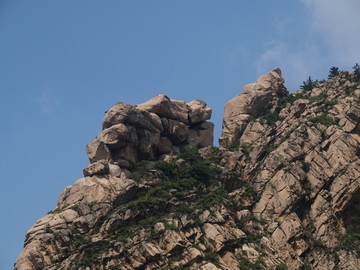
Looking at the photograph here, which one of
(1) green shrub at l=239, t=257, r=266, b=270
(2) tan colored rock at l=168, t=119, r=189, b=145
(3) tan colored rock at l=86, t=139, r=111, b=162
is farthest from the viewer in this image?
(2) tan colored rock at l=168, t=119, r=189, b=145

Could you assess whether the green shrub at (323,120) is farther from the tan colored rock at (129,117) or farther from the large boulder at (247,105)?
the tan colored rock at (129,117)

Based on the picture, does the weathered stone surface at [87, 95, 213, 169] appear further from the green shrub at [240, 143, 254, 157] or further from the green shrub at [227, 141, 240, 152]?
the green shrub at [240, 143, 254, 157]

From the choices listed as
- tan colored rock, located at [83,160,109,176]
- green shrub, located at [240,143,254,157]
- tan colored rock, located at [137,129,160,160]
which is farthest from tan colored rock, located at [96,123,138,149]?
green shrub, located at [240,143,254,157]

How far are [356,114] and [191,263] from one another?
38.1 m

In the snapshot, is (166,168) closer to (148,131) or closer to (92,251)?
(148,131)

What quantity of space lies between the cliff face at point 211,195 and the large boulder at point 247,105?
48 centimetres

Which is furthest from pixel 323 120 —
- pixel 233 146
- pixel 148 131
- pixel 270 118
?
pixel 148 131

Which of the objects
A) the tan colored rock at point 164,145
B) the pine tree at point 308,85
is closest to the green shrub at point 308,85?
the pine tree at point 308,85

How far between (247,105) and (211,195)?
2765cm

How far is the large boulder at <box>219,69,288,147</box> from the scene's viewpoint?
10500cm

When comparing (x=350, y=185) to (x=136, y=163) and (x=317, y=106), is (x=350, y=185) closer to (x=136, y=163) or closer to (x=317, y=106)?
(x=317, y=106)

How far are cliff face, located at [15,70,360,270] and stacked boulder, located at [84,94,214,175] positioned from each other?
0.62ft

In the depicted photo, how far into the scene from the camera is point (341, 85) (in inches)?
4227

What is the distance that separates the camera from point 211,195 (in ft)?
278
